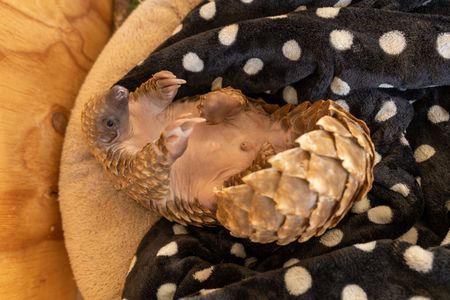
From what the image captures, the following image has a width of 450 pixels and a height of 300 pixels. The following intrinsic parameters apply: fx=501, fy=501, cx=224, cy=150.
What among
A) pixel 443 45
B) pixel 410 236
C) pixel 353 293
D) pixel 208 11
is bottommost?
pixel 410 236

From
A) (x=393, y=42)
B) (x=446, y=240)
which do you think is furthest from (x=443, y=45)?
(x=446, y=240)

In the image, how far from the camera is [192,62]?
122 cm

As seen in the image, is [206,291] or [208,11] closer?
[206,291]

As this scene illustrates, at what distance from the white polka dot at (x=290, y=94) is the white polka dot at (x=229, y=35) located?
0.59 ft

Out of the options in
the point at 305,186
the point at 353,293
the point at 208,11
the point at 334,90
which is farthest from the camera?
the point at 208,11

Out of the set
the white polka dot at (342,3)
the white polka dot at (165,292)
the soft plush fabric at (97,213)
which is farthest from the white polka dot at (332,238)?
the white polka dot at (342,3)

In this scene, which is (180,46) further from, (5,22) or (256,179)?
(256,179)

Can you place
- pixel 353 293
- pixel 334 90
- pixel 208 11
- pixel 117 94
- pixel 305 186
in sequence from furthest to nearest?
pixel 208 11 < pixel 334 90 < pixel 117 94 < pixel 353 293 < pixel 305 186

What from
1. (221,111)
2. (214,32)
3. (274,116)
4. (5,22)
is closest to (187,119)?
(221,111)

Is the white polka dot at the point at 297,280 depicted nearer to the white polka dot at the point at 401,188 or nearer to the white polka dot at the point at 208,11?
the white polka dot at the point at 401,188

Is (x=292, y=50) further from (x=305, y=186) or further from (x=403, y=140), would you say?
(x=305, y=186)

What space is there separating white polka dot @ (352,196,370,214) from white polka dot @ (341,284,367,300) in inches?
9.4

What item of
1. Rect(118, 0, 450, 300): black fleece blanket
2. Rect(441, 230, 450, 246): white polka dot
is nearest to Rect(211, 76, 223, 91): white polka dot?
Rect(118, 0, 450, 300): black fleece blanket

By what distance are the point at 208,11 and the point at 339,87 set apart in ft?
1.29
